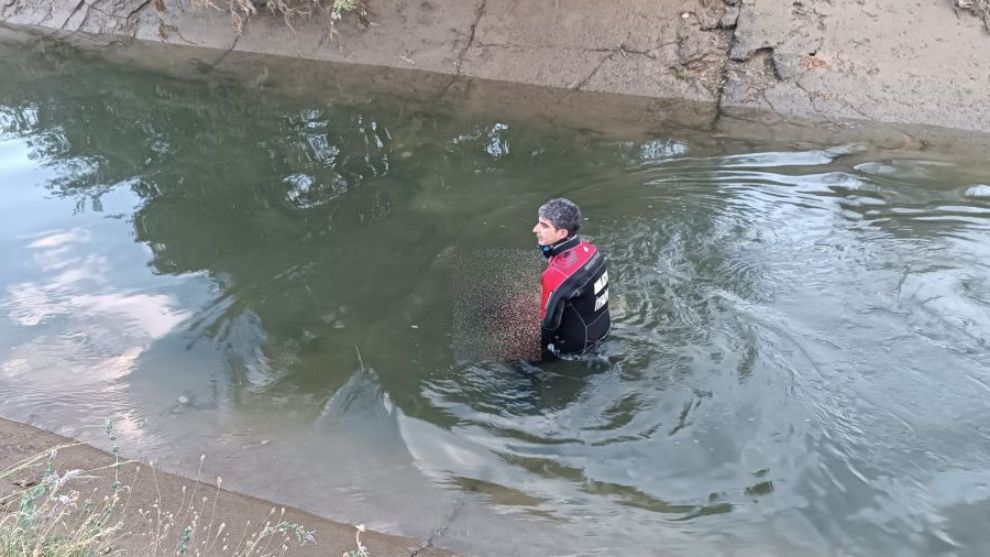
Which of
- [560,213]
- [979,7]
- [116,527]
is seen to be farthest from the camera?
[979,7]

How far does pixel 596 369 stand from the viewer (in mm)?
5160

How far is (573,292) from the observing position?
4.61m

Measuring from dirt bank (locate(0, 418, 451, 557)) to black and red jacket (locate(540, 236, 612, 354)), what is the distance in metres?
1.63

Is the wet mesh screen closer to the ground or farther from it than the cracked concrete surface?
closer to the ground

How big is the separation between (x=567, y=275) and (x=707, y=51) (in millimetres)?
6460

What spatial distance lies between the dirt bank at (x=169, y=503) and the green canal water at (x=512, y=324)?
0.46 ft

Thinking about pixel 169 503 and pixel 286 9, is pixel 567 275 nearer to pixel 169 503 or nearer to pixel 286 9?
pixel 169 503

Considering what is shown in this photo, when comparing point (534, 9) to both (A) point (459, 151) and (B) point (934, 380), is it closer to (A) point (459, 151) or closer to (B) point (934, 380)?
(A) point (459, 151)

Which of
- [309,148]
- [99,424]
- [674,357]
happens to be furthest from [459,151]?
[99,424]

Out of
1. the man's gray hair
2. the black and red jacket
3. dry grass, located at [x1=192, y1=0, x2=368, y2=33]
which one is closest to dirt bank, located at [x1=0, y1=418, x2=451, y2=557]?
the black and red jacket

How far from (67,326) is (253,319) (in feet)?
4.70

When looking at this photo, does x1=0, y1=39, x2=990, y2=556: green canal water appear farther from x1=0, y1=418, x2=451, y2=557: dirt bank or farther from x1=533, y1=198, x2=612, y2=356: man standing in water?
x1=533, y1=198, x2=612, y2=356: man standing in water

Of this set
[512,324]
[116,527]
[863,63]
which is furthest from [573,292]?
[863,63]

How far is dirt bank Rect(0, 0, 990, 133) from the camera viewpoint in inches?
350
